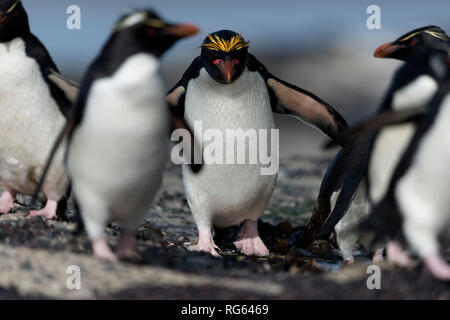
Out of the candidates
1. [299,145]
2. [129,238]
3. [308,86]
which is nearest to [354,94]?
[308,86]

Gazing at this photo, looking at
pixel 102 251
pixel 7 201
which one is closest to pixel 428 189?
pixel 102 251

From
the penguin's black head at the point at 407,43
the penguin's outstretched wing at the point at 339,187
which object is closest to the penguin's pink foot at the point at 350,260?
the penguin's outstretched wing at the point at 339,187

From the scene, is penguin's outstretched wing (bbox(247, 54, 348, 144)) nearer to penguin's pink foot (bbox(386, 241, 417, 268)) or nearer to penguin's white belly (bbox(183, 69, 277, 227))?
penguin's white belly (bbox(183, 69, 277, 227))

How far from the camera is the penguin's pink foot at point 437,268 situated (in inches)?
129

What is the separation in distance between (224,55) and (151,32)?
1532 mm

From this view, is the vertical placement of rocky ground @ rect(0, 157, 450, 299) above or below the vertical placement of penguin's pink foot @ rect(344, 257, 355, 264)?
above

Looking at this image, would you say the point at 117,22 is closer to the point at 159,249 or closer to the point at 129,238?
the point at 129,238

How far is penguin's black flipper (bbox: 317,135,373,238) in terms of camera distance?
458 centimetres

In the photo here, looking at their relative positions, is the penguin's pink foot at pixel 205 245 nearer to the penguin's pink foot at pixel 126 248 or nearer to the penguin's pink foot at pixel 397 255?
the penguin's pink foot at pixel 126 248

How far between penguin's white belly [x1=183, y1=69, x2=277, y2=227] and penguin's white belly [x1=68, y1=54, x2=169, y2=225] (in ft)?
5.07

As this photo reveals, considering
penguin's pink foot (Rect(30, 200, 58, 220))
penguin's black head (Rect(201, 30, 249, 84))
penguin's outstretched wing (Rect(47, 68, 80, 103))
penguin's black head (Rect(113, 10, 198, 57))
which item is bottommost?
penguin's pink foot (Rect(30, 200, 58, 220))

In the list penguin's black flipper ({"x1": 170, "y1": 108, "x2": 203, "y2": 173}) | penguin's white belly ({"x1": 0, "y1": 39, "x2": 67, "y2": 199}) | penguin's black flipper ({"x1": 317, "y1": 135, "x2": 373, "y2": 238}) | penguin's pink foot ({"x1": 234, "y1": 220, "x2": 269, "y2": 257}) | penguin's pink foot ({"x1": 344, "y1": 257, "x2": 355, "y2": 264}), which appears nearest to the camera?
penguin's black flipper ({"x1": 170, "y1": 108, "x2": 203, "y2": 173})

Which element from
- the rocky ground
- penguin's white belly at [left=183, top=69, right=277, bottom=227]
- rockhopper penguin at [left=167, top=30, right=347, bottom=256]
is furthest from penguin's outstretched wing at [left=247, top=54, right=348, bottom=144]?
the rocky ground

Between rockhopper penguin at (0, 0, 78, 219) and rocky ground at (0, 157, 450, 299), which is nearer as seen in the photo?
rocky ground at (0, 157, 450, 299)
